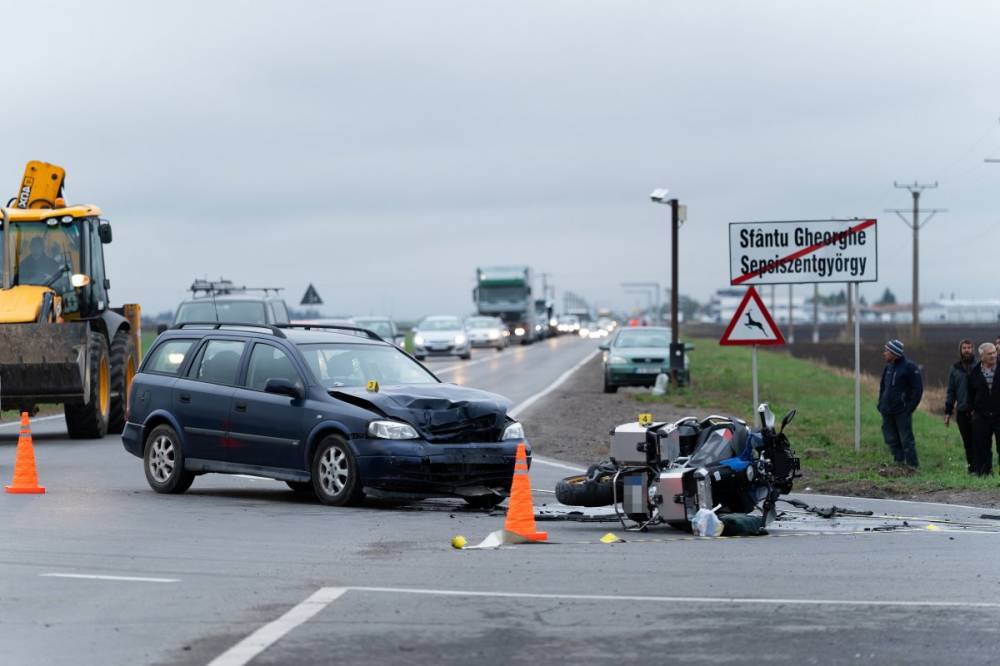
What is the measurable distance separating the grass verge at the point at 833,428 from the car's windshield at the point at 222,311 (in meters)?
8.79

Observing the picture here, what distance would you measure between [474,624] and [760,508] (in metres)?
4.93

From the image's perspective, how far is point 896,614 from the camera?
8.71 metres

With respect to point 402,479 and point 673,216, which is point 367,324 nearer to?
point 673,216

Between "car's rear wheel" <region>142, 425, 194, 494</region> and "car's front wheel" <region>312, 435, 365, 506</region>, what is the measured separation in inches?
69.2

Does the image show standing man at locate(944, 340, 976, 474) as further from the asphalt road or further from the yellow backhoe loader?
the yellow backhoe loader

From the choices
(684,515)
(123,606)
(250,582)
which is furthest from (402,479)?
(123,606)

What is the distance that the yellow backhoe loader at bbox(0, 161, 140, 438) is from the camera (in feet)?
73.3

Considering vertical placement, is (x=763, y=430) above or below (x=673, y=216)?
below

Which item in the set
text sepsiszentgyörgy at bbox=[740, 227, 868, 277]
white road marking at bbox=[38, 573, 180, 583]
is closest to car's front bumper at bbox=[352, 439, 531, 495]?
white road marking at bbox=[38, 573, 180, 583]

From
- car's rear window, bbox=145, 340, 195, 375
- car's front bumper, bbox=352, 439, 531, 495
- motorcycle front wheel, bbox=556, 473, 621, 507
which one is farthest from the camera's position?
car's rear window, bbox=145, 340, 195, 375

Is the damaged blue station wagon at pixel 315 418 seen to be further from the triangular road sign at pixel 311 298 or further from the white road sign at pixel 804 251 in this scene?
the triangular road sign at pixel 311 298

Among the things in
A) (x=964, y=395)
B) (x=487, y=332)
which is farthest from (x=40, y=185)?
(x=487, y=332)

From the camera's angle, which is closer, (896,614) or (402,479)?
(896,614)

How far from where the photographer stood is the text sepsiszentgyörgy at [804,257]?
21.4 m
